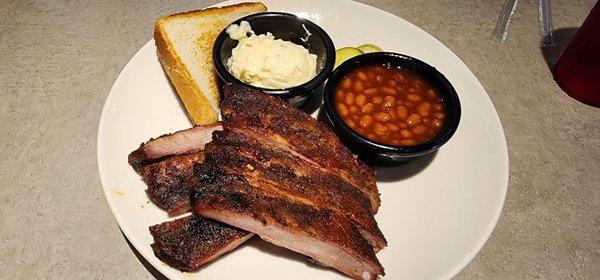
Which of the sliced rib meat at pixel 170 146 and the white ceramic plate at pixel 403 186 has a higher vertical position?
the sliced rib meat at pixel 170 146

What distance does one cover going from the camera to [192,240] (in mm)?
2225

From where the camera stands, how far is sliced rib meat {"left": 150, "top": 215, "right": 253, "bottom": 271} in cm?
217

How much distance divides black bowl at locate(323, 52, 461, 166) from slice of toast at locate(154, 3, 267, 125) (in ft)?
2.44

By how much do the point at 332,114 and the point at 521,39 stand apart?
96.5 inches

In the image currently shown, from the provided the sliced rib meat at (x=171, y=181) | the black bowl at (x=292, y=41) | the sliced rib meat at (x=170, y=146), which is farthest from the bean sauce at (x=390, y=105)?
the sliced rib meat at (x=171, y=181)

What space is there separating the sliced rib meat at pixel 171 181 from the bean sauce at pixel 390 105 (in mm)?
893

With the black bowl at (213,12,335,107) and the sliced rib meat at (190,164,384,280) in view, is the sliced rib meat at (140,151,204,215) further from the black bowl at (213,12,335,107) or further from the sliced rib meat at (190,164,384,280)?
the black bowl at (213,12,335,107)

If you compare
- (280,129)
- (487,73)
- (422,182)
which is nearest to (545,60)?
(487,73)

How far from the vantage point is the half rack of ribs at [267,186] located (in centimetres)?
216

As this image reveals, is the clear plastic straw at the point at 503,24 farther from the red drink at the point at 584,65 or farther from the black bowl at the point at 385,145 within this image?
the black bowl at the point at 385,145

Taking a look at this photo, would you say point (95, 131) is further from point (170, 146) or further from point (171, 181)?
point (171, 181)

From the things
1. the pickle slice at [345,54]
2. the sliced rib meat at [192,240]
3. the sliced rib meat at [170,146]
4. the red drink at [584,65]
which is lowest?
the red drink at [584,65]

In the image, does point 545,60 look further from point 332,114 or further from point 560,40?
point 332,114

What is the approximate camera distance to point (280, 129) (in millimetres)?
2482
